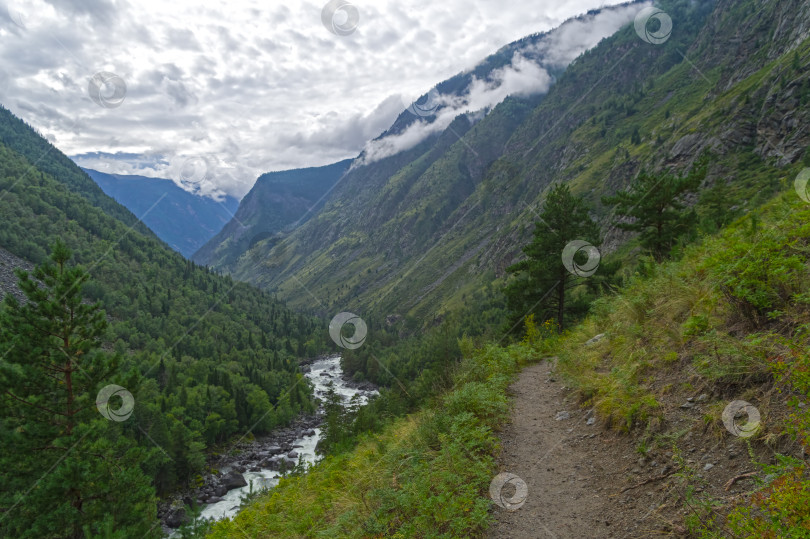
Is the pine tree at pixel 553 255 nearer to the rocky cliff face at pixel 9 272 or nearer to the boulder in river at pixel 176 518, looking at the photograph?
the boulder in river at pixel 176 518

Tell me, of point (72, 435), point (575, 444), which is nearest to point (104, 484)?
point (72, 435)

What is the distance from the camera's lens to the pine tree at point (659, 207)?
2075 cm

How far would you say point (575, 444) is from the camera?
7.71 metres

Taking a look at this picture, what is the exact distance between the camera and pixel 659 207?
21.2 m

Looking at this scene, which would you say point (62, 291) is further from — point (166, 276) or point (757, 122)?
point (166, 276)

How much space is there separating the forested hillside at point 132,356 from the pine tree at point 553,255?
21730mm

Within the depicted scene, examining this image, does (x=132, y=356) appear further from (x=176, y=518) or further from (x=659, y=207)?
(x=659, y=207)

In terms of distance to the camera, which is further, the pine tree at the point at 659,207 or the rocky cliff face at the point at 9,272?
the rocky cliff face at the point at 9,272
